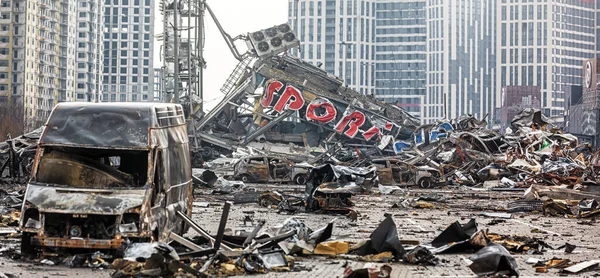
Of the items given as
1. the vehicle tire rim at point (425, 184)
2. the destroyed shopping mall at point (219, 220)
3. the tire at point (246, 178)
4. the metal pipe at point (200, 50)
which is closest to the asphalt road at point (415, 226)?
the destroyed shopping mall at point (219, 220)

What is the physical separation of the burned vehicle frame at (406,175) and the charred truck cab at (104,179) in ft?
106

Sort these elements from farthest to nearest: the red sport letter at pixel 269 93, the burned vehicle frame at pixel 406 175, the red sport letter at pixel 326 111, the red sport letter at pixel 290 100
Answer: the red sport letter at pixel 326 111 → the red sport letter at pixel 290 100 → the red sport letter at pixel 269 93 → the burned vehicle frame at pixel 406 175

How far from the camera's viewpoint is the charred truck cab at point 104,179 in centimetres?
1588

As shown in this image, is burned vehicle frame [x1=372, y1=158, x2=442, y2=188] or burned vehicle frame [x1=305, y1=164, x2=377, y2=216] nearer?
burned vehicle frame [x1=305, y1=164, x2=377, y2=216]

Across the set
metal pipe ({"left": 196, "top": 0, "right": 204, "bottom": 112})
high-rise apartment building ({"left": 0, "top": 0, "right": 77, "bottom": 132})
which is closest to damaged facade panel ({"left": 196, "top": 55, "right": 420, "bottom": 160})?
metal pipe ({"left": 196, "top": 0, "right": 204, "bottom": 112})

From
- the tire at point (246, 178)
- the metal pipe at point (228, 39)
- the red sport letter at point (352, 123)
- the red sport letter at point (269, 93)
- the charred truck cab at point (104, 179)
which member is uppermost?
the metal pipe at point (228, 39)

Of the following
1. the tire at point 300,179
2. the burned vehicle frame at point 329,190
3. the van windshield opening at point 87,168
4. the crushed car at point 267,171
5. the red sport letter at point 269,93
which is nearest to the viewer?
the van windshield opening at point 87,168

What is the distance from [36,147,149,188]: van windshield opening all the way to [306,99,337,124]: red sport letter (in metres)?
81.4

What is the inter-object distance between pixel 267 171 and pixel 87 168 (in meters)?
36.8

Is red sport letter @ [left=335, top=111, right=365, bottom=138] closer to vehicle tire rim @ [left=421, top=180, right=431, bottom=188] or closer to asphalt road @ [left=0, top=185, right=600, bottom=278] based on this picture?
vehicle tire rim @ [left=421, top=180, right=431, bottom=188]

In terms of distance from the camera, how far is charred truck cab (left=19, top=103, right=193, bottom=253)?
625 inches

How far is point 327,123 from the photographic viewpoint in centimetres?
10075

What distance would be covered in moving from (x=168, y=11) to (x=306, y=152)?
1504 centimetres

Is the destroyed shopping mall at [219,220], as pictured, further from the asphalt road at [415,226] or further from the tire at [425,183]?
the tire at [425,183]
